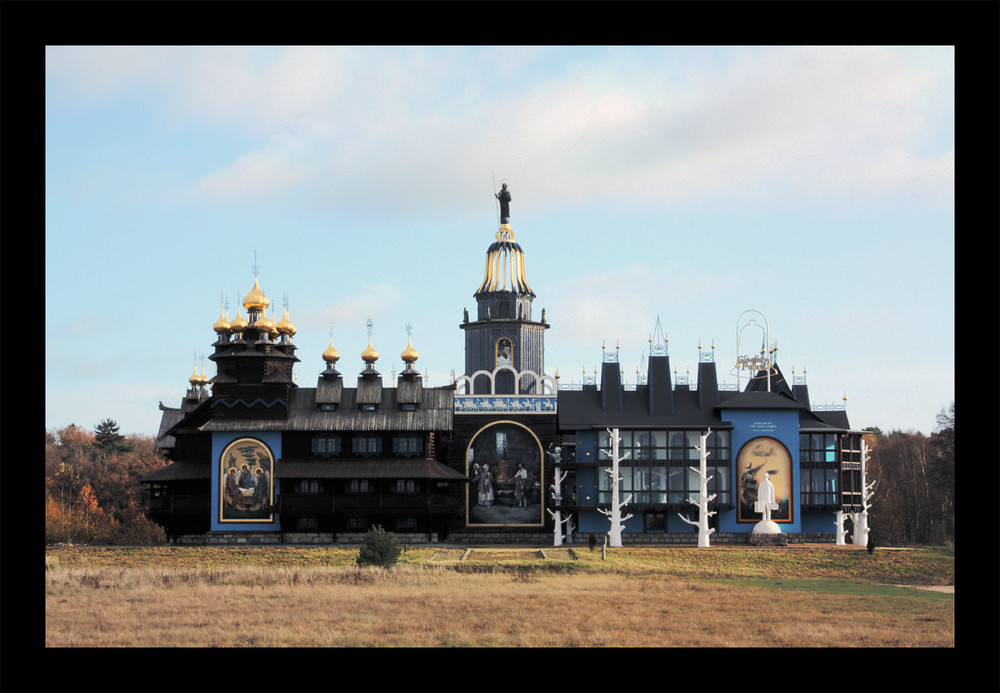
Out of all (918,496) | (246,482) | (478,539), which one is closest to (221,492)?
(246,482)

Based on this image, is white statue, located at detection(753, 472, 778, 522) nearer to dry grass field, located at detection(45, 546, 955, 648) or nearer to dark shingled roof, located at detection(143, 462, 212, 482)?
dry grass field, located at detection(45, 546, 955, 648)

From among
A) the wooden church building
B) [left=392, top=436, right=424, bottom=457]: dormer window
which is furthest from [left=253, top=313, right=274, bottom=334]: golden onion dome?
[left=392, top=436, right=424, bottom=457]: dormer window

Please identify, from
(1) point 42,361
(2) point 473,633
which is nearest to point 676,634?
(2) point 473,633

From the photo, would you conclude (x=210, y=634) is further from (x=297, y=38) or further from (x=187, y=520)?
(x=187, y=520)

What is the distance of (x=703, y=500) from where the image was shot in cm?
4962

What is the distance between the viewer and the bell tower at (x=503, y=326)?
70.7m

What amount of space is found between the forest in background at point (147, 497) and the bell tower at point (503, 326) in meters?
21.7

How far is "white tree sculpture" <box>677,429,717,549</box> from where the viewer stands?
49.2m

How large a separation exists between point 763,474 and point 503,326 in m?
24.2

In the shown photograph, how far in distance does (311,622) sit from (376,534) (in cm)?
1366

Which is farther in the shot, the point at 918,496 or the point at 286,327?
the point at 918,496

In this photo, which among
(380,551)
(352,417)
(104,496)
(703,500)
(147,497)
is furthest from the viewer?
(104,496)

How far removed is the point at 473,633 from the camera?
24922 millimetres

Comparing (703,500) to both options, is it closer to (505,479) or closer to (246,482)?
(505,479)
